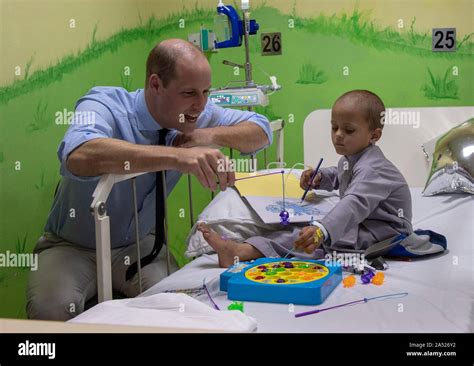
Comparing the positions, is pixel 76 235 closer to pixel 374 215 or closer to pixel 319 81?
pixel 374 215

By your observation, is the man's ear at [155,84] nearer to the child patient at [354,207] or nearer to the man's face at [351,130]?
the child patient at [354,207]

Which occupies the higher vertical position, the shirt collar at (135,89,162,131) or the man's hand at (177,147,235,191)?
the shirt collar at (135,89,162,131)

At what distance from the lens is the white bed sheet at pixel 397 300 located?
0.96 m

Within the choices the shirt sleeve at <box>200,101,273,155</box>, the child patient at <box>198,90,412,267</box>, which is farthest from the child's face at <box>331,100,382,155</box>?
the shirt sleeve at <box>200,101,273,155</box>

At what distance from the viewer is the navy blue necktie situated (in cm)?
137

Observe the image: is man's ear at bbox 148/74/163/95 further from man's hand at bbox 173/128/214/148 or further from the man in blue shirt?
man's hand at bbox 173/128/214/148

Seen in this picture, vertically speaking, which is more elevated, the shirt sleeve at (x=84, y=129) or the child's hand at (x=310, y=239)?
the shirt sleeve at (x=84, y=129)

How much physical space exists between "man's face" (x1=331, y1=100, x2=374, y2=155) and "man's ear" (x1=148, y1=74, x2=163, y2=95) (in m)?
0.48

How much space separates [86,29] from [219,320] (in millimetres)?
1748

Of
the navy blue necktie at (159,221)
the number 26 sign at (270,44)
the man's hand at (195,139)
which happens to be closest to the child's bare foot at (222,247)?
the navy blue necktie at (159,221)

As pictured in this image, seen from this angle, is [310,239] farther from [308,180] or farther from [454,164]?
[454,164]

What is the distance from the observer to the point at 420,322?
0.97 metres

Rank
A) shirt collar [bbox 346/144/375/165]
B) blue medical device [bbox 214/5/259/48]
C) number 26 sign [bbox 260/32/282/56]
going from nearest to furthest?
shirt collar [bbox 346/144/375/165] < blue medical device [bbox 214/5/259/48] < number 26 sign [bbox 260/32/282/56]

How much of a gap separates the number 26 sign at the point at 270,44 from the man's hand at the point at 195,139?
137 centimetres
